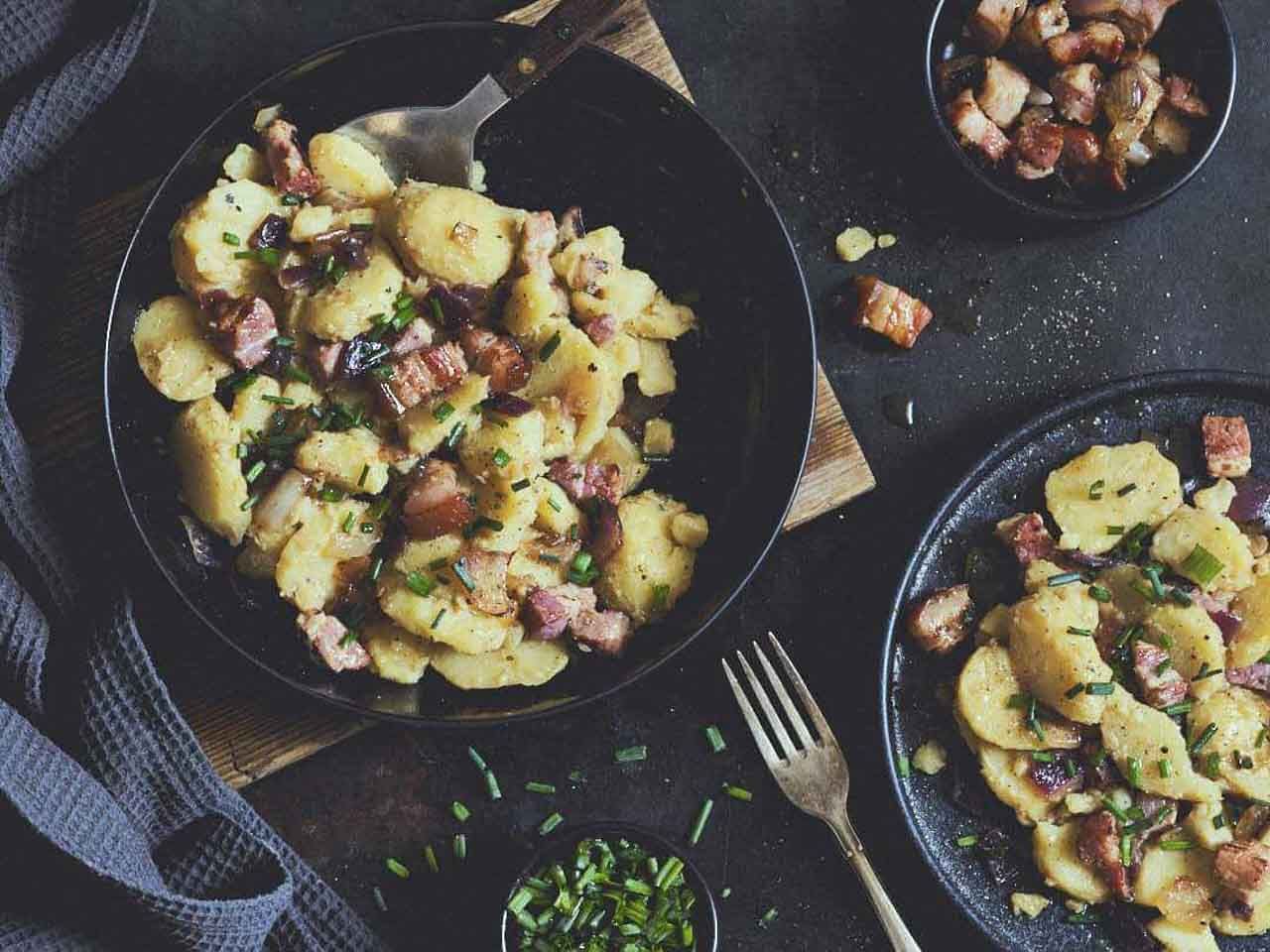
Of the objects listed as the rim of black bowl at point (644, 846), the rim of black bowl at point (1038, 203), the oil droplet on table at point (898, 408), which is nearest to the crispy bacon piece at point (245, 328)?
the rim of black bowl at point (644, 846)

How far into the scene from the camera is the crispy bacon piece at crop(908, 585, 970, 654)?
103 inches

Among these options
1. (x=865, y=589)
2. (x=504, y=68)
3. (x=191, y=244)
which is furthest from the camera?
(x=865, y=589)

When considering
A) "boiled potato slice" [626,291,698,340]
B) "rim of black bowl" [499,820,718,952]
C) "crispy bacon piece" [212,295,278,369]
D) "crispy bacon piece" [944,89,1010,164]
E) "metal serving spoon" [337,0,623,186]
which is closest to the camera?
"crispy bacon piece" [212,295,278,369]

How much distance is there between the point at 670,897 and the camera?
2.62 metres

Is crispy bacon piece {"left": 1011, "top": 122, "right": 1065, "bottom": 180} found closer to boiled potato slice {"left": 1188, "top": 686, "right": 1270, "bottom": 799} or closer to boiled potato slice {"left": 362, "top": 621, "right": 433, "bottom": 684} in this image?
boiled potato slice {"left": 1188, "top": 686, "right": 1270, "bottom": 799}

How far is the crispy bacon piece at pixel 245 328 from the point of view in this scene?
7.48 feet

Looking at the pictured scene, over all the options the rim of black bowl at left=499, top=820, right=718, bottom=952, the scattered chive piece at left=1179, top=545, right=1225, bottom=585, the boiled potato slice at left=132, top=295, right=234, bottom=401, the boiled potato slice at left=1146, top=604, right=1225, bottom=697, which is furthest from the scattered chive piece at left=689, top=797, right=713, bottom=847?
the boiled potato slice at left=132, top=295, right=234, bottom=401

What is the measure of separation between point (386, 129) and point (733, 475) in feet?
2.89

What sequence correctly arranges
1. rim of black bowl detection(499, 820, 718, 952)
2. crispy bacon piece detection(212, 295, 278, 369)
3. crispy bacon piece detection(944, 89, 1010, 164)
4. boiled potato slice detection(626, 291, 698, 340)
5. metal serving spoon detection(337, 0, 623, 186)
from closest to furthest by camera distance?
crispy bacon piece detection(212, 295, 278, 369) < metal serving spoon detection(337, 0, 623, 186) < boiled potato slice detection(626, 291, 698, 340) < rim of black bowl detection(499, 820, 718, 952) < crispy bacon piece detection(944, 89, 1010, 164)

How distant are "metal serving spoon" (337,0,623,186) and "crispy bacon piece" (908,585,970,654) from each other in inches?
44.7

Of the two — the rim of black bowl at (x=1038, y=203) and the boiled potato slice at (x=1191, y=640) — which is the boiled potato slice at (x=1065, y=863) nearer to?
the boiled potato slice at (x=1191, y=640)

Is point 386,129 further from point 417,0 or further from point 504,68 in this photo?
point 417,0

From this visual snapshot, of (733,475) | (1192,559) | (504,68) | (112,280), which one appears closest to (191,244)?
(112,280)

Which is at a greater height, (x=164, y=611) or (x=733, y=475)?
(x=164, y=611)
